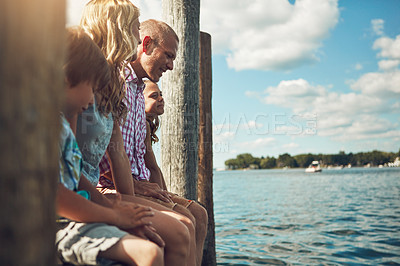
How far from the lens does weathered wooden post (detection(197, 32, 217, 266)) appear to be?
193 inches

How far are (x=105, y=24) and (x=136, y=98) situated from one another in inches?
26.4

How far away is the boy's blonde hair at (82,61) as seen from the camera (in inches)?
68.1

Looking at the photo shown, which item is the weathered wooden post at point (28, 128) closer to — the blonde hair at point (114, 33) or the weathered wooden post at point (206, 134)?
the blonde hair at point (114, 33)

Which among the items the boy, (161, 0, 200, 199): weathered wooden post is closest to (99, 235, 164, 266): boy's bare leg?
the boy

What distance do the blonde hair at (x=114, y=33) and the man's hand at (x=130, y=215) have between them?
728 millimetres

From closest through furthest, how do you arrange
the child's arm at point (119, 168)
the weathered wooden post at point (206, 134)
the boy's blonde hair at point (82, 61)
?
1. the boy's blonde hair at point (82, 61)
2. the child's arm at point (119, 168)
3. the weathered wooden post at point (206, 134)

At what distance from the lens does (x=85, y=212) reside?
66.7 inches

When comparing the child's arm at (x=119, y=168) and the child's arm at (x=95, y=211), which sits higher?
the child's arm at (x=119, y=168)

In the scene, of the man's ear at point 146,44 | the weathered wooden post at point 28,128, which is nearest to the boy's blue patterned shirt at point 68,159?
the weathered wooden post at point 28,128

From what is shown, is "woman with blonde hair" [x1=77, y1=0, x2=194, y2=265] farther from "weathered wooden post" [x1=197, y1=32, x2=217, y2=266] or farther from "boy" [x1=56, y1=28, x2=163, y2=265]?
"weathered wooden post" [x1=197, y1=32, x2=217, y2=266]

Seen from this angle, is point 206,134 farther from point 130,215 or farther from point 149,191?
point 130,215

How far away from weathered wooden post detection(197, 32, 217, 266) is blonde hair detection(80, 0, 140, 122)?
2.43 meters

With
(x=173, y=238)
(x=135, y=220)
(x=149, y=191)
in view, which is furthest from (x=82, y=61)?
(x=149, y=191)

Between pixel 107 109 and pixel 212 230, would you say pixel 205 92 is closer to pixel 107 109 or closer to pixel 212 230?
pixel 212 230
